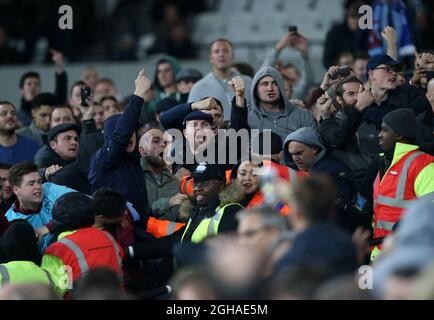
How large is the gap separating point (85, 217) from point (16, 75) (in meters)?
8.93

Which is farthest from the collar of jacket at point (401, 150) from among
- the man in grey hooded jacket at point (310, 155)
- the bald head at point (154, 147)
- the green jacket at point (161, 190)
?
the bald head at point (154, 147)

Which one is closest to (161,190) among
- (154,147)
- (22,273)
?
(154,147)

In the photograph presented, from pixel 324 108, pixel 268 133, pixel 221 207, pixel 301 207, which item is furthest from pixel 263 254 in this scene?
pixel 324 108

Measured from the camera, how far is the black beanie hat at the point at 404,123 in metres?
9.25

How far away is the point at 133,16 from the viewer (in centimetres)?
1912

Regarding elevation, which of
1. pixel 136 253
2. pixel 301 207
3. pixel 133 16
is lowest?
pixel 136 253

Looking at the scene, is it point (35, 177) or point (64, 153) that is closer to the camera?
point (35, 177)

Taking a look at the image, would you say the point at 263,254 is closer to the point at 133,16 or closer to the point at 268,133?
the point at 268,133

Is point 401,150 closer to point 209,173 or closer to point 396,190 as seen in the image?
point 396,190

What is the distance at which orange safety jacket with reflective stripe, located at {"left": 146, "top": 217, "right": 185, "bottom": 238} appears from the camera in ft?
31.5

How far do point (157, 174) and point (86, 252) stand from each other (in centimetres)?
198

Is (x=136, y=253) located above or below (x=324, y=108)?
Answer: below

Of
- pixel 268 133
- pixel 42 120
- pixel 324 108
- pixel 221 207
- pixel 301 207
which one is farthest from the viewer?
pixel 42 120

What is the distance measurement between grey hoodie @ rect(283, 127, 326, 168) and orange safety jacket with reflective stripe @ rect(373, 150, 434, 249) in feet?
2.49
